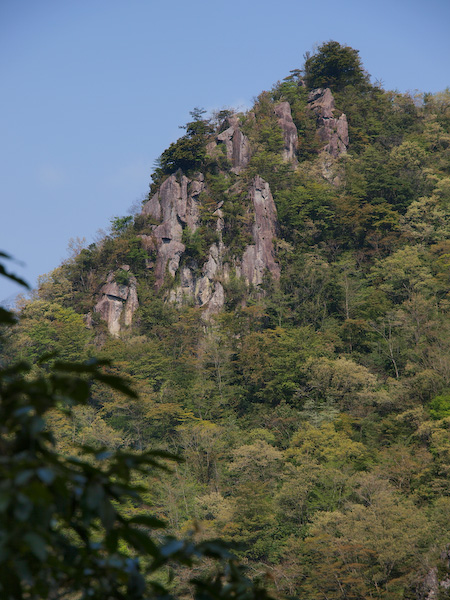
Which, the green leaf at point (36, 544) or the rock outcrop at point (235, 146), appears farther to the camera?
the rock outcrop at point (235, 146)

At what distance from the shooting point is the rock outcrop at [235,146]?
130 feet

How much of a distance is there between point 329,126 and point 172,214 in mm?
13210

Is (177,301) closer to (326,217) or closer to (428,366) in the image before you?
(326,217)

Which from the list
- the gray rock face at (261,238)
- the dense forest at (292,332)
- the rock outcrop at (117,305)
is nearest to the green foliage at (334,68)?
the dense forest at (292,332)

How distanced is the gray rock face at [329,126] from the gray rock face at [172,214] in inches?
383

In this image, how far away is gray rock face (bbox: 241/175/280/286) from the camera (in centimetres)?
3525

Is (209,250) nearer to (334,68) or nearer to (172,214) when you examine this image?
(172,214)

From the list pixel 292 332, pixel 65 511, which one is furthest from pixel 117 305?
pixel 65 511

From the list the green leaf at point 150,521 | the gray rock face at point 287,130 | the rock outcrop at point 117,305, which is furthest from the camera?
the gray rock face at point 287,130

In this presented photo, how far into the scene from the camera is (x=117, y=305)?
34594 millimetres

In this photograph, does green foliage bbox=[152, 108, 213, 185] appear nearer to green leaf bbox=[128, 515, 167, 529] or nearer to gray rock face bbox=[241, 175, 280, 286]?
gray rock face bbox=[241, 175, 280, 286]

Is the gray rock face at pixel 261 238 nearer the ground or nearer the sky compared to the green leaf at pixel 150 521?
nearer the sky

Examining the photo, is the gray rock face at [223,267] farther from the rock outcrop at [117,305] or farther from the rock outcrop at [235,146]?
the rock outcrop at [235,146]

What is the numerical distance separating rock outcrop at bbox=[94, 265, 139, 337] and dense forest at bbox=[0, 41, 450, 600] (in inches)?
3.3
